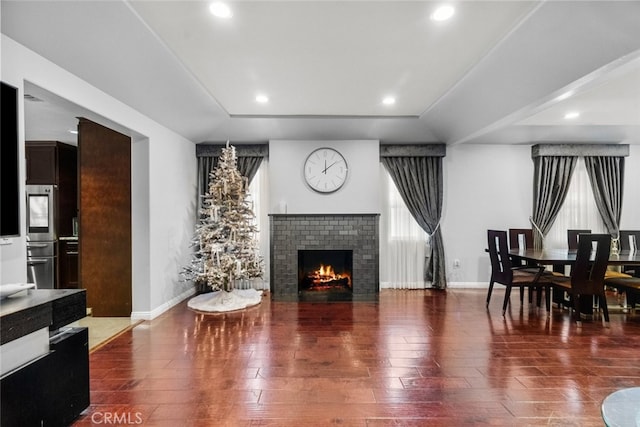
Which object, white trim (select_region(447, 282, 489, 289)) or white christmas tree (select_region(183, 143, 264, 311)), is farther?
white trim (select_region(447, 282, 489, 289))

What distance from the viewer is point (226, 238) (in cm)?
479

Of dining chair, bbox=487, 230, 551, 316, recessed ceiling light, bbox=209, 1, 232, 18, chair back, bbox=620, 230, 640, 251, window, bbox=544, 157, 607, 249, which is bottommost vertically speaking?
dining chair, bbox=487, 230, 551, 316

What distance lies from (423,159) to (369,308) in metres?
2.73

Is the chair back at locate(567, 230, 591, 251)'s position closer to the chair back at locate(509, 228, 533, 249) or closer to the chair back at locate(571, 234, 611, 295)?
the chair back at locate(509, 228, 533, 249)

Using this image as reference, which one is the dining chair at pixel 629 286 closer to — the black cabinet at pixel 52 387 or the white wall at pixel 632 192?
the white wall at pixel 632 192

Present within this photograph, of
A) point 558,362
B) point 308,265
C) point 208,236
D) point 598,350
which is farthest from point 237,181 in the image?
point 598,350

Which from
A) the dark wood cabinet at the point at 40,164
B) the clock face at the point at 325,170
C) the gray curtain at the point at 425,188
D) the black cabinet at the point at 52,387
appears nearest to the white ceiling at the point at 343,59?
the dark wood cabinet at the point at 40,164

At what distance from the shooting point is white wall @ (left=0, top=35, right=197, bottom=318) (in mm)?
2268

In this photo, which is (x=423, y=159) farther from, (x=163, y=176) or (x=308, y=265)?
(x=163, y=176)

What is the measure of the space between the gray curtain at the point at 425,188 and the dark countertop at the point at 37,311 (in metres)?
4.73

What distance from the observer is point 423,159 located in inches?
224

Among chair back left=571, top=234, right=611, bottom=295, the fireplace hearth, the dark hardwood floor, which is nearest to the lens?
the dark hardwood floor

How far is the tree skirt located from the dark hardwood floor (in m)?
0.23

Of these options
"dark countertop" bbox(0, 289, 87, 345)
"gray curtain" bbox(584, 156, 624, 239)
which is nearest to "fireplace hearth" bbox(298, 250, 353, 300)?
"dark countertop" bbox(0, 289, 87, 345)
